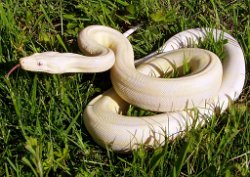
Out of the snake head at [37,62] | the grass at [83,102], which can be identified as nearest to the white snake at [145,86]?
the snake head at [37,62]

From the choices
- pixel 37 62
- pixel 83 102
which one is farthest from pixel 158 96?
pixel 37 62

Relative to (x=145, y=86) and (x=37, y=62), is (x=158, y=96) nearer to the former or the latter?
(x=145, y=86)

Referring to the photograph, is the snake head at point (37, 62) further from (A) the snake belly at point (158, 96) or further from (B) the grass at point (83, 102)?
(A) the snake belly at point (158, 96)

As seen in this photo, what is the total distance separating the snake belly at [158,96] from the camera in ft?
13.5

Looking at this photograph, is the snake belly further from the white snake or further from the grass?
the grass

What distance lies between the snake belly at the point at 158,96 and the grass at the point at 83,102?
0.36 feet

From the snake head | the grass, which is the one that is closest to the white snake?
the snake head

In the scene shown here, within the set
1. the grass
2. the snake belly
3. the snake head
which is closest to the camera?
the grass

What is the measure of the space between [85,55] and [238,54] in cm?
145

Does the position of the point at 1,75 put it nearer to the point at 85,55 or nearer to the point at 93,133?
the point at 85,55

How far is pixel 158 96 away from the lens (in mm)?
4273

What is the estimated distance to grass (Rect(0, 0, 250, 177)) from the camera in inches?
154

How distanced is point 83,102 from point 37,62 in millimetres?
534

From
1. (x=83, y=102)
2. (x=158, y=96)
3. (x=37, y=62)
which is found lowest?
(x=83, y=102)
